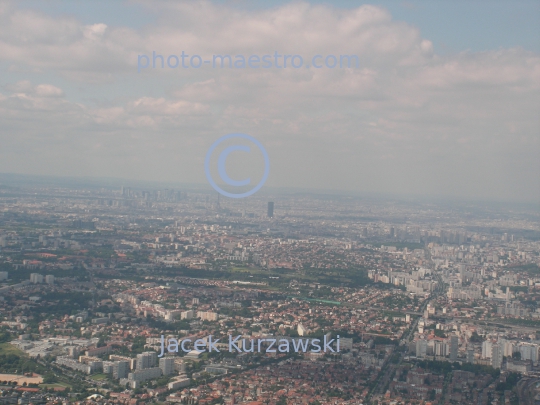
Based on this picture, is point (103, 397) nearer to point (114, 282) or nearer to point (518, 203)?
point (114, 282)

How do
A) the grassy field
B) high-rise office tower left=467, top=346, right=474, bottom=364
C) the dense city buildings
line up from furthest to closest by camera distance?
high-rise office tower left=467, top=346, right=474, bottom=364 → the grassy field → the dense city buildings

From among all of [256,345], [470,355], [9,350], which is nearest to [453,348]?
[470,355]

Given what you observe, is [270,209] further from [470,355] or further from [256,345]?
[470,355]

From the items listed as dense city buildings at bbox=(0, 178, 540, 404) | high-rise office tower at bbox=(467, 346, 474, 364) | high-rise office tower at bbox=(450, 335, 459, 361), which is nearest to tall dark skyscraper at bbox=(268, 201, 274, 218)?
dense city buildings at bbox=(0, 178, 540, 404)

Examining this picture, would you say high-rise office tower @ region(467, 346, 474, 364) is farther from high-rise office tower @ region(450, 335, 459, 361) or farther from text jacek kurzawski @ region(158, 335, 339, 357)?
text jacek kurzawski @ region(158, 335, 339, 357)

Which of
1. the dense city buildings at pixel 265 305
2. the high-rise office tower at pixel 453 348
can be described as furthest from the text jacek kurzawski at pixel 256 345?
the high-rise office tower at pixel 453 348

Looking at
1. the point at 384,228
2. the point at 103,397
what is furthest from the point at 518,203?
the point at 103,397
